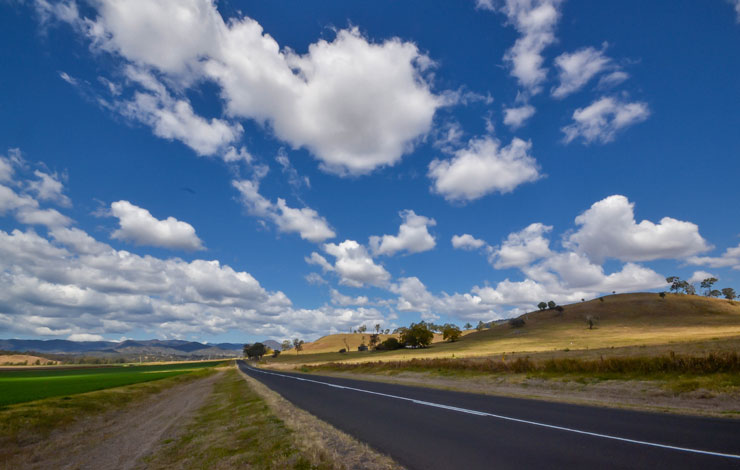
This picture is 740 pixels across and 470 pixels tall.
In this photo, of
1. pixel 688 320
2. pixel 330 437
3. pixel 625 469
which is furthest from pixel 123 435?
pixel 688 320

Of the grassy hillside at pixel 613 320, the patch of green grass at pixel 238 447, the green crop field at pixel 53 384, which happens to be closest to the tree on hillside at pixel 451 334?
the grassy hillside at pixel 613 320

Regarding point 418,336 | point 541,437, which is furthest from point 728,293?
point 541,437

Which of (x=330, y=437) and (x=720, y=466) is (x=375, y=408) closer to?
(x=330, y=437)

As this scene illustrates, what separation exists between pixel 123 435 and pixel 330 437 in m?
16.5

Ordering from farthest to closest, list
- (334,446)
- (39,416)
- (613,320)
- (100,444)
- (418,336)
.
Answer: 1. (418,336)
2. (613,320)
3. (39,416)
4. (100,444)
5. (334,446)

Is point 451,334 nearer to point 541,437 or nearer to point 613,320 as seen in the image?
point 613,320

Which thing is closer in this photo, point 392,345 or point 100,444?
point 100,444

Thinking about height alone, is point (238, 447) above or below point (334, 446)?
below

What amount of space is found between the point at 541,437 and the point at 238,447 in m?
9.14

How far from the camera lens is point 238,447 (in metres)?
10.9

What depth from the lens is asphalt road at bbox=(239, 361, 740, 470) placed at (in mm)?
6781

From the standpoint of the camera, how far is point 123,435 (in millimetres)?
19094

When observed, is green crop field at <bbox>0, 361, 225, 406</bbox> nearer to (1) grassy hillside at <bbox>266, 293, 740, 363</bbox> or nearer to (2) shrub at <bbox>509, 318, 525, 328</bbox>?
(1) grassy hillside at <bbox>266, 293, 740, 363</bbox>

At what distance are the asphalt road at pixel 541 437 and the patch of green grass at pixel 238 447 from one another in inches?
82.7
